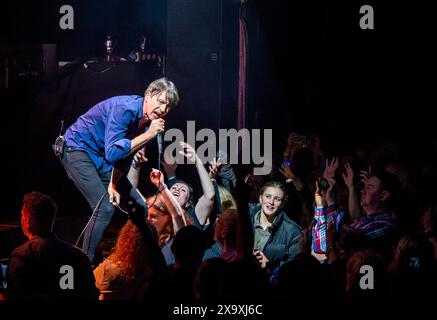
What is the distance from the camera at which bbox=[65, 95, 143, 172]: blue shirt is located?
18.4 feet

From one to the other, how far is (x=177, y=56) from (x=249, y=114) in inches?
56.3

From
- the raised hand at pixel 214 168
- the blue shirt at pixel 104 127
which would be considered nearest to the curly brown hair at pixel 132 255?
the blue shirt at pixel 104 127

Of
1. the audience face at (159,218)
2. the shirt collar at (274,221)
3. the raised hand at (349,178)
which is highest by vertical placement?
the raised hand at (349,178)

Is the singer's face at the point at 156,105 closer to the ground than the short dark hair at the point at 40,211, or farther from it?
farther from it

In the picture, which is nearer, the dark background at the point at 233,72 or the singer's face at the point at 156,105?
the singer's face at the point at 156,105

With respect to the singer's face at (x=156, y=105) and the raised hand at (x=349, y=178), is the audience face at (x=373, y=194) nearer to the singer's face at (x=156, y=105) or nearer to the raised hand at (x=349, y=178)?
the raised hand at (x=349, y=178)

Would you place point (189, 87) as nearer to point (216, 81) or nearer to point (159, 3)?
point (216, 81)

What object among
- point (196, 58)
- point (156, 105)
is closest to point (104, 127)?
point (156, 105)

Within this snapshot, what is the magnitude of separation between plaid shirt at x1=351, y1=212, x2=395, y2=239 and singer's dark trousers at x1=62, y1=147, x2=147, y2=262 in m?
1.57

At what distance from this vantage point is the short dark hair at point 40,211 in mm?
4250

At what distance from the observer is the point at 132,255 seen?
4.41m

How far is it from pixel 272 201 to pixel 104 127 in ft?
4.49

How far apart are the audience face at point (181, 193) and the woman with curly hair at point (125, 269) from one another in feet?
3.78

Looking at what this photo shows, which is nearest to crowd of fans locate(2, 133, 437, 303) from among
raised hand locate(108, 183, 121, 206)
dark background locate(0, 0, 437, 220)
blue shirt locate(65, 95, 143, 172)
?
raised hand locate(108, 183, 121, 206)
